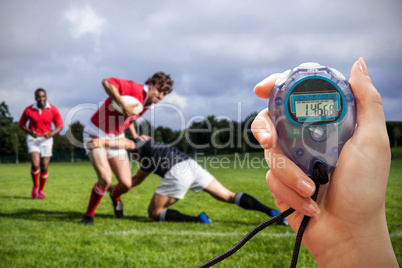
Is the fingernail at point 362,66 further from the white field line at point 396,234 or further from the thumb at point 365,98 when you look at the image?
the white field line at point 396,234

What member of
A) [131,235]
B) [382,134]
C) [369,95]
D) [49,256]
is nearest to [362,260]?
[382,134]

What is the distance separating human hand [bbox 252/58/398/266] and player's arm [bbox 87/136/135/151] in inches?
166

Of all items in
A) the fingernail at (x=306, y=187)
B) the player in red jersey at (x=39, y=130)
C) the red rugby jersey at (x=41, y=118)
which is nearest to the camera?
the fingernail at (x=306, y=187)

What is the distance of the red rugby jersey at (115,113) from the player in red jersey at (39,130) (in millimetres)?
3414

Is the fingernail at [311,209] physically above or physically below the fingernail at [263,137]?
below

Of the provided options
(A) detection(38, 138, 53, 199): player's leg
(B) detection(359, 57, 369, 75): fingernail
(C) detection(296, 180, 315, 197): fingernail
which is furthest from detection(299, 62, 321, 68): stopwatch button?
(A) detection(38, 138, 53, 199): player's leg

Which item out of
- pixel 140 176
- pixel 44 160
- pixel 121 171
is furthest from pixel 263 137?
pixel 44 160

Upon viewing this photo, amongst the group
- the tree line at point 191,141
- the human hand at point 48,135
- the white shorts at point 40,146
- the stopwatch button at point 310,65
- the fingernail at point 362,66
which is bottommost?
the tree line at point 191,141

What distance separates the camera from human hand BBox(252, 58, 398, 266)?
0.93 meters

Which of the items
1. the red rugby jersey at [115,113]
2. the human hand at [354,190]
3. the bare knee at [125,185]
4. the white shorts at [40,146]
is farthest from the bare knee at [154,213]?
the white shorts at [40,146]

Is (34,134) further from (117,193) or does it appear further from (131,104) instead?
(131,104)

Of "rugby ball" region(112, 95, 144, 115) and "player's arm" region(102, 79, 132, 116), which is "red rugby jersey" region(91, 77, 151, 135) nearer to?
"rugby ball" region(112, 95, 144, 115)

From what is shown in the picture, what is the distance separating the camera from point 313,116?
3.29ft

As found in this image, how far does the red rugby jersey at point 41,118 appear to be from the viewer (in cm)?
848
